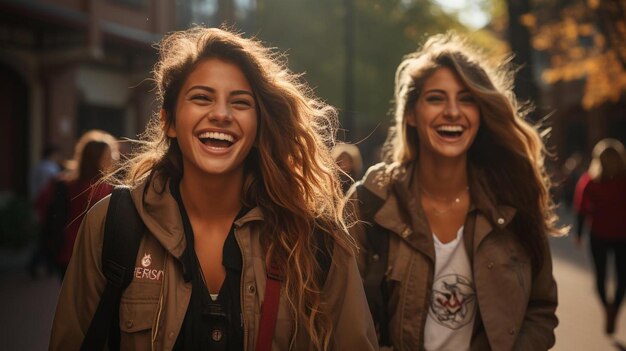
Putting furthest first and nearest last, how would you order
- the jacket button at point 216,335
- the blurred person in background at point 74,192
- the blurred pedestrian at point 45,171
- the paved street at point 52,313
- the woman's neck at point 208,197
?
the blurred pedestrian at point 45,171
the paved street at point 52,313
the blurred person in background at point 74,192
the woman's neck at point 208,197
the jacket button at point 216,335

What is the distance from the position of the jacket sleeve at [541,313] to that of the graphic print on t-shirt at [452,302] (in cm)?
27

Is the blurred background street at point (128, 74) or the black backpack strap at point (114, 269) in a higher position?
the blurred background street at point (128, 74)

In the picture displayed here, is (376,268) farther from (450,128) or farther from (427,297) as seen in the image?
(450,128)

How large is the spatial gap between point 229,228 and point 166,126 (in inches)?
19.8

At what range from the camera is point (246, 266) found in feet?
8.52

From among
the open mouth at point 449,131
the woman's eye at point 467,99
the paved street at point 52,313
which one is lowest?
the paved street at point 52,313

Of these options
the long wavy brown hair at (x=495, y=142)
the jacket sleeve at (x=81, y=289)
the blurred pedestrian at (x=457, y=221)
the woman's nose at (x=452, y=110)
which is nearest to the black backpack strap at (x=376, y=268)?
the blurred pedestrian at (x=457, y=221)

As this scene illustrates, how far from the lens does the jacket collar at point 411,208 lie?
11.0 feet

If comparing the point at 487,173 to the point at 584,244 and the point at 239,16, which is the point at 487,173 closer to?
the point at 584,244

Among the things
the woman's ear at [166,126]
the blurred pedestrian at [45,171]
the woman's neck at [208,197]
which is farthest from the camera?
the blurred pedestrian at [45,171]

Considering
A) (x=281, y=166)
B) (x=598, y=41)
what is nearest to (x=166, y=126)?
(x=281, y=166)

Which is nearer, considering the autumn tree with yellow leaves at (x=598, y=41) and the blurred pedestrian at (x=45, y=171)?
the blurred pedestrian at (x=45, y=171)

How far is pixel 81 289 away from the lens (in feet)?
8.30

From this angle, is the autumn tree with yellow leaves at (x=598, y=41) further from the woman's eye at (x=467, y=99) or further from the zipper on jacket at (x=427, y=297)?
the zipper on jacket at (x=427, y=297)
